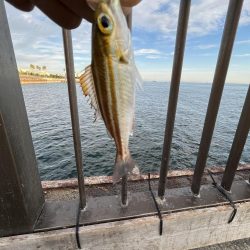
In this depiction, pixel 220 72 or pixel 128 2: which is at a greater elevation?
pixel 128 2

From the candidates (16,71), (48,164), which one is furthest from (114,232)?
(48,164)

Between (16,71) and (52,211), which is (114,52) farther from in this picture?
(52,211)

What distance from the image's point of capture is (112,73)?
1104 mm

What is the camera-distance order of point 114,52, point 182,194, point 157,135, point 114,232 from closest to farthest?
1. point 114,52
2. point 114,232
3. point 182,194
4. point 157,135

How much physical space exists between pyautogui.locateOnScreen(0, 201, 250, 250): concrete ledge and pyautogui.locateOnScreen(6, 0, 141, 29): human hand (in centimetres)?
180

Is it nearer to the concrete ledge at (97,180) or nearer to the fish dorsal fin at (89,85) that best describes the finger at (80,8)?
the fish dorsal fin at (89,85)

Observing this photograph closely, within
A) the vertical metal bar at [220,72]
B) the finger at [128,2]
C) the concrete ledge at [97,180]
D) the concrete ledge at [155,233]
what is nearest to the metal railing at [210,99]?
the vertical metal bar at [220,72]

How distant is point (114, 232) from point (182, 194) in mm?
862

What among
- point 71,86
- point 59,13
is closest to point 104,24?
point 59,13

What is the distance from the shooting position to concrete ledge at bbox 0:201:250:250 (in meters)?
2.02

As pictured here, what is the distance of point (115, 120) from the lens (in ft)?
4.08

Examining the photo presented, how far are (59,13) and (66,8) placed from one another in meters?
0.05

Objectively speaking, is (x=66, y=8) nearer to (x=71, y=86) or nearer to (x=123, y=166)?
(x=71, y=86)

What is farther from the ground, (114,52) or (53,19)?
(53,19)
